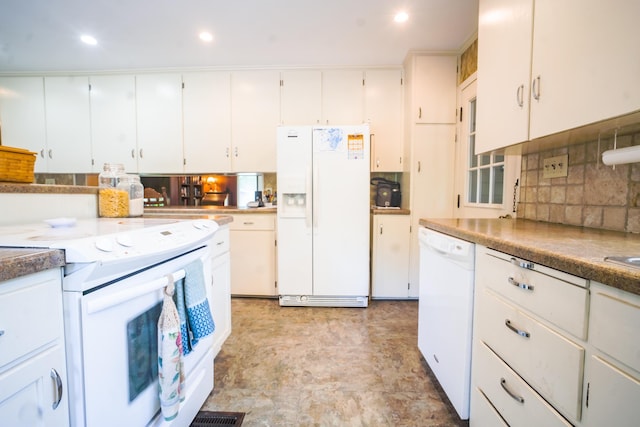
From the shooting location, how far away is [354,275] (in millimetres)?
2559

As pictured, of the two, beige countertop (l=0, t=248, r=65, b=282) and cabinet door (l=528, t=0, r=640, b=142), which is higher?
cabinet door (l=528, t=0, r=640, b=142)

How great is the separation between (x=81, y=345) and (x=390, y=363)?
1621 mm

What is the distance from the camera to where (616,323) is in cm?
57

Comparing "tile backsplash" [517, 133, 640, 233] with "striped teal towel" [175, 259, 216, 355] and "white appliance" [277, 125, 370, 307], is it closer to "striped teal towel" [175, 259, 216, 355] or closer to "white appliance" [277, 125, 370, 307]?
"white appliance" [277, 125, 370, 307]

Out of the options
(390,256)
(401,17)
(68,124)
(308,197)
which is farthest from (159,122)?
(390,256)

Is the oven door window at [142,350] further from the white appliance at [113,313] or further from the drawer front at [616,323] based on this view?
the drawer front at [616,323]

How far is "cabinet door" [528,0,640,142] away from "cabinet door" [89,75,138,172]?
3.59 meters

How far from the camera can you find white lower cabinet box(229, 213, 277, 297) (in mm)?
2732

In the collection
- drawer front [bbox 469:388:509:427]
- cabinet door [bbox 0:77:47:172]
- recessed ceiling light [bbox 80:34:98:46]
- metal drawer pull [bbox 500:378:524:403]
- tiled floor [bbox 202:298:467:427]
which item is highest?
recessed ceiling light [bbox 80:34:98:46]

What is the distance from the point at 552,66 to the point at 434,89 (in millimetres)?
1682

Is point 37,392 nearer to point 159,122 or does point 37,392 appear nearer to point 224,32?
point 224,32

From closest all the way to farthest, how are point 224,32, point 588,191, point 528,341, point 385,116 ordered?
point 528,341 → point 588,191 → point 224,32 → point 385,116

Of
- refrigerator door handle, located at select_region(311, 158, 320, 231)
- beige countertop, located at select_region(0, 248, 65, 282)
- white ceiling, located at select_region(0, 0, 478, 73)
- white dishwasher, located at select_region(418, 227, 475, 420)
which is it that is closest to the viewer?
beige countertop, located at select_region(0, 248, 65, 282)

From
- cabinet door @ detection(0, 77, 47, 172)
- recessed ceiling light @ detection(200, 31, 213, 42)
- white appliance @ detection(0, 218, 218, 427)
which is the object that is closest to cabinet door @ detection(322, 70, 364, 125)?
recessed ceiling light @ detection(200, 31, 213, 42)
